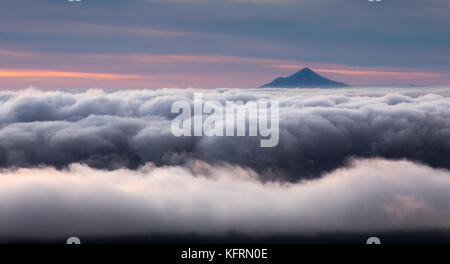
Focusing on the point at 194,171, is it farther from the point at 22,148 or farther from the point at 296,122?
the point at 22,148

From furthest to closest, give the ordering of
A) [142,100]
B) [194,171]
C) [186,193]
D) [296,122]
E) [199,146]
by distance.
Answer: [142,100]
[199,146]
[296,122]
[194,171]
[186,193]

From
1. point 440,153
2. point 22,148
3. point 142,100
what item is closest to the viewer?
point 440,153

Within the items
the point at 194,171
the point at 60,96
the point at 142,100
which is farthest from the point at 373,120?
the point at 60,96

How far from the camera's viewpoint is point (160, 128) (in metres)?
86.1

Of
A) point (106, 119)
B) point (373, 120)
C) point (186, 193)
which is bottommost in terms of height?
point (186, 193)

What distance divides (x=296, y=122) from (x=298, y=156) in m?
19.1

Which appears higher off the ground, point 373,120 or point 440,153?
point 373,120

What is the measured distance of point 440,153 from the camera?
237ft

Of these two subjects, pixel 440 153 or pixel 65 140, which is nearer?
pixel 440 153

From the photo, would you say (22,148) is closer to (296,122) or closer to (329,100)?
(296,122)

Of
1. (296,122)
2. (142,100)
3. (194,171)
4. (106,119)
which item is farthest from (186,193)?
(106,119)

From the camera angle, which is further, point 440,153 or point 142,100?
point 142,100

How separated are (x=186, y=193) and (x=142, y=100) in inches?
2282

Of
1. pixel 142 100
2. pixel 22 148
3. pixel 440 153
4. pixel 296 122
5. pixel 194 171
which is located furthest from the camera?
pixel 142 100
